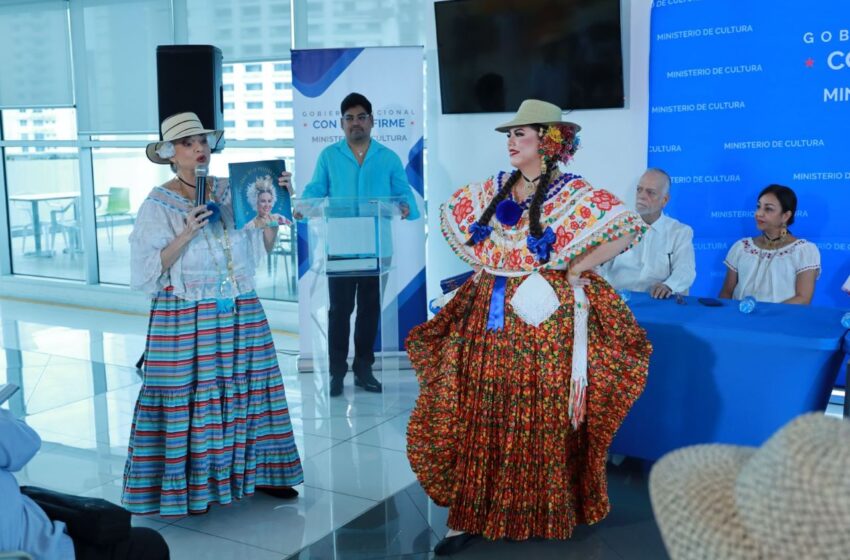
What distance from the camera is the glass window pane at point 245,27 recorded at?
693 centimetres

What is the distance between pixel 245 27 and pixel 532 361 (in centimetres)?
504

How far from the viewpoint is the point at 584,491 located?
319cm

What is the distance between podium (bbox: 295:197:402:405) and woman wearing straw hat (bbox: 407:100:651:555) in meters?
1.72

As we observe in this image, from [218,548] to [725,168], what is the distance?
3482 millimetres

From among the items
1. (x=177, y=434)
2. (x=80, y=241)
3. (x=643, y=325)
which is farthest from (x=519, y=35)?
(x=80, y=241)

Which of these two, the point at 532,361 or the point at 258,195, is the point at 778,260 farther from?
the point at 258,195

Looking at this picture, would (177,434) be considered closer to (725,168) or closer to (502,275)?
(502,275)

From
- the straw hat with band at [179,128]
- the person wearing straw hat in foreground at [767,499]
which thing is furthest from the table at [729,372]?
the person wearing straw hat in foreground at [767,499]

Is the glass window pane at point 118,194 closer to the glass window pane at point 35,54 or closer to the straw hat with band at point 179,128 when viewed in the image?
the glass window pane at point 35,54

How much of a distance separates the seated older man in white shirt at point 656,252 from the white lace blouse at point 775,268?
13.5 inches

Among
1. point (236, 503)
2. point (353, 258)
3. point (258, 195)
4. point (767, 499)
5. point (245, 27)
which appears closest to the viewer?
point (767, 499)

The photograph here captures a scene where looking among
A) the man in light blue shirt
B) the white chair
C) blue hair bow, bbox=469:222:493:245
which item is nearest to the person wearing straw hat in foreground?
the white chair

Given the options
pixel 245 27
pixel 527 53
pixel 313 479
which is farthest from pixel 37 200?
pixel 313 479

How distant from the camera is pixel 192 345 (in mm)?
3320
